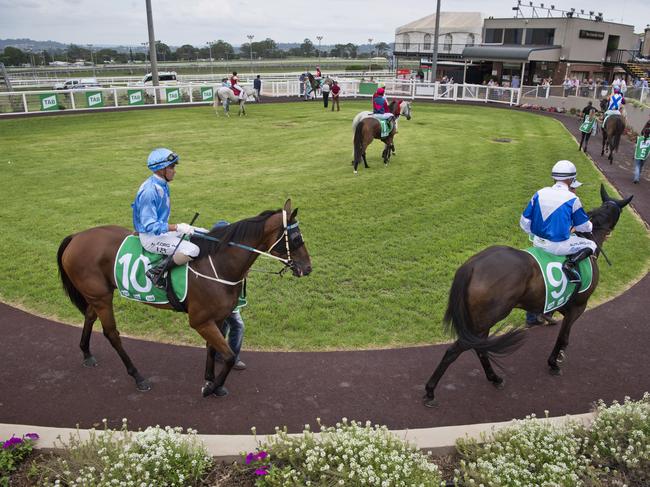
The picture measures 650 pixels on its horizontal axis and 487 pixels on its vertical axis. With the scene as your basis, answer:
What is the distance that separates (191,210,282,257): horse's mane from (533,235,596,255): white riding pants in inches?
112

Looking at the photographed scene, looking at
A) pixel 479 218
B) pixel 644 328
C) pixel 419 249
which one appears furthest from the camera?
pixel 479 218

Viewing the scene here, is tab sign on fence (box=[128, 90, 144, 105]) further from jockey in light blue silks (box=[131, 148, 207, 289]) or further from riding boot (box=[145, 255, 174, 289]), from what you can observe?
riding boot (box=[145, 255, 174, 289])

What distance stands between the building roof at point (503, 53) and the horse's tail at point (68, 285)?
3496 centimetres

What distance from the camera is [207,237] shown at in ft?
16.0

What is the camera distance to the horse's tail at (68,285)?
5.29m

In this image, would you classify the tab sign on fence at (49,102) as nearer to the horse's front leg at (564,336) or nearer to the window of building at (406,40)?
the horse's front leg at (564,336)

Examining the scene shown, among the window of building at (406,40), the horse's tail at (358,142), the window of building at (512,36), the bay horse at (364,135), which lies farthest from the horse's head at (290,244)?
the window of building at (406,40)

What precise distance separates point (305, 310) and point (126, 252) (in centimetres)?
267

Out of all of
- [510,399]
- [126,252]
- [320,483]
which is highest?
[126,252]

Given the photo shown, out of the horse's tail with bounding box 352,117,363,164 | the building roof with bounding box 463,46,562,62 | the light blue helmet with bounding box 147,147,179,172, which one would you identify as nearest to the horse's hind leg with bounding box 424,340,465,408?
the light blue helmet with bounding box 147,147,179,172

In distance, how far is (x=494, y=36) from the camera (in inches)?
1651

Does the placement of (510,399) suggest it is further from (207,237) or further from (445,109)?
(445,109)

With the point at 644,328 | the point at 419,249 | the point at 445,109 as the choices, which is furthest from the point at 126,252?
the point at 445,109

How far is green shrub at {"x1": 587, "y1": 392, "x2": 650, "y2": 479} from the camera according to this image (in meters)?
3.83
